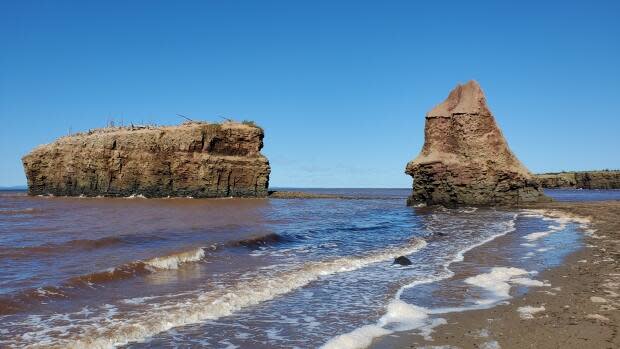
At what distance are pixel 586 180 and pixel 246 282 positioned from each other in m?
114

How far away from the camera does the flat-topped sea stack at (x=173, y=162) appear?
49219mm

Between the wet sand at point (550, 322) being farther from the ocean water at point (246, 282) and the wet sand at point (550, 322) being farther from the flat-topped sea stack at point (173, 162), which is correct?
the flat-topped sea stack at point (173, 162)

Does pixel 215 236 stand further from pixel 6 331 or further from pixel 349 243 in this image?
pixel 6 331

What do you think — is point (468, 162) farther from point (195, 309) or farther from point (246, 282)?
point (195, 309)

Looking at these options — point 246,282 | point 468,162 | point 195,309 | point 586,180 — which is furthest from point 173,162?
point 586,180

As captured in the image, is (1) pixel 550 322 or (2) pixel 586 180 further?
(2) pixel 586 180

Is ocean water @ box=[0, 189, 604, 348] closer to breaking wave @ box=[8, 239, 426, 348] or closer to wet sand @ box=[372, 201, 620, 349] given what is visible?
breaking wave @ box=[8, 239, 426, 348]

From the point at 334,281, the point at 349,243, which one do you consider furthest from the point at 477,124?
the point at 334,281

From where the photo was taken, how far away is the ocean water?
6137 mm

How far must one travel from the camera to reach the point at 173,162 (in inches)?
1934

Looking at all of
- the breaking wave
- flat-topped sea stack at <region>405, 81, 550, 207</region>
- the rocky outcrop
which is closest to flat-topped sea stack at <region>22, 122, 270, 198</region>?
flat-topped sea stack at <region>405, 81, 550, 207</region>

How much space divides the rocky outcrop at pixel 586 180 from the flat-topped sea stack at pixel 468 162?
234ft

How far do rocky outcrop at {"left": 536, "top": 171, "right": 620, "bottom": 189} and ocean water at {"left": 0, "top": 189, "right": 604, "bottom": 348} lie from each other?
9331cm

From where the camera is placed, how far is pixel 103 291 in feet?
27.8
